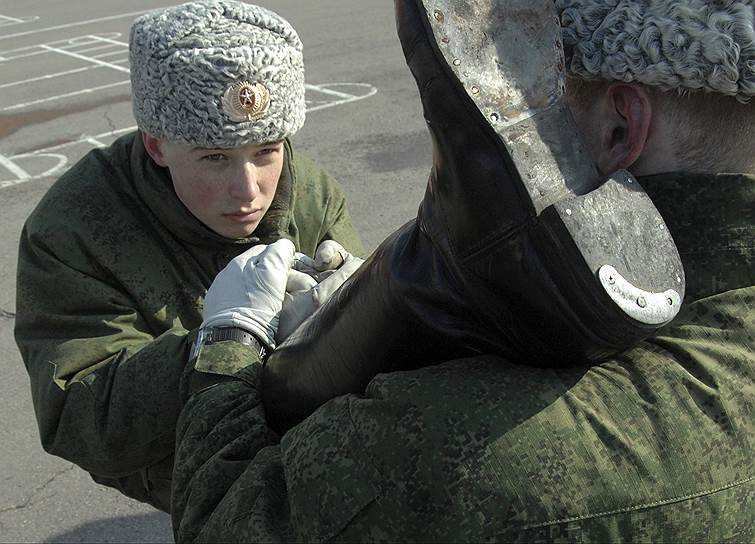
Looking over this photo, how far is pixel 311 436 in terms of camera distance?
54.0 inches

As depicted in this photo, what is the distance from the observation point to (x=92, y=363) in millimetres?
2238

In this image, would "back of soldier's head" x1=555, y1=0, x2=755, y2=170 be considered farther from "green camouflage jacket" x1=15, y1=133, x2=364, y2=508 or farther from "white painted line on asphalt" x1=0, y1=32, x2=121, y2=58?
"white painted line on asphalt" x1=0, y1=32, x2=121, y2=58

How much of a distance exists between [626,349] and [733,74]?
371 mm

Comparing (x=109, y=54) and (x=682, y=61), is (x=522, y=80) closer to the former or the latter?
(x=682, y=61)

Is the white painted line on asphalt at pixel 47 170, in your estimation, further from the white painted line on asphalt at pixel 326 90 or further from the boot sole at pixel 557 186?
the boot sole at pixel 557 186

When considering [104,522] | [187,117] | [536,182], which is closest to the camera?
[536,182]

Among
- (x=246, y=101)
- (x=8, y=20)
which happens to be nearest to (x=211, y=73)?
(x=246, y=101)

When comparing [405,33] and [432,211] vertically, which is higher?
[405,33]

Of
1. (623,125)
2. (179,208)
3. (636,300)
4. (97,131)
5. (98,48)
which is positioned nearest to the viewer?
(636,300)

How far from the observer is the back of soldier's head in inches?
48.8

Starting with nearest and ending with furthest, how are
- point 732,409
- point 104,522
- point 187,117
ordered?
point 732,409 < point 187,117 < point 104,522

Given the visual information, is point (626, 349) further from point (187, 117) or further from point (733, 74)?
point (187, 117)

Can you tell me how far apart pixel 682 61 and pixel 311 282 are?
116 cm

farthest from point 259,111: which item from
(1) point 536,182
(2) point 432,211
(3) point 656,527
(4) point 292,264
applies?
(3) point 656,527
